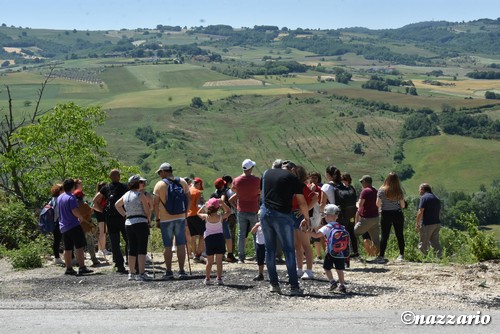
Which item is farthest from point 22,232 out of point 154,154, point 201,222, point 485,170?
point 154,154

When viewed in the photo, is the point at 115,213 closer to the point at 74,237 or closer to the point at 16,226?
the point at 74,237

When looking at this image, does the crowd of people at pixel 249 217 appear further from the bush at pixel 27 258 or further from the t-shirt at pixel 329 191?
the bush at pixel 27 258

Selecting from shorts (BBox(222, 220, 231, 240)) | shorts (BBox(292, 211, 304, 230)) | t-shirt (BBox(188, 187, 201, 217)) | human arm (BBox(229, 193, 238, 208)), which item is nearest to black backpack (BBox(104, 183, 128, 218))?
t-shirt (BBox(188, 187, 201, 217))

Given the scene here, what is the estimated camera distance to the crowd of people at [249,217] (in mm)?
10172

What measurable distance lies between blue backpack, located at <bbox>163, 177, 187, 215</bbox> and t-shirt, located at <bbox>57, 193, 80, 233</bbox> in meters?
1.84

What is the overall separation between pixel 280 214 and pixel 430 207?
477 cm

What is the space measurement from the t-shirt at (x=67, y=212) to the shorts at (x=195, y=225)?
2038 mm

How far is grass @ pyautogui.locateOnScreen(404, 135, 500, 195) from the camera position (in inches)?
4284

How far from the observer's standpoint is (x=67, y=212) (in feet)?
40.8

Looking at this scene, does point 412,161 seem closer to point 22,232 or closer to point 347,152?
point 347,152

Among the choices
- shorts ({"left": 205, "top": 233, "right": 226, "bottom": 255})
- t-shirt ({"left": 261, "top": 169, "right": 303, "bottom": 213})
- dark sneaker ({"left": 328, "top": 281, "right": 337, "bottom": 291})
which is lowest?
dark sneaker ({"left": 328, "top": 281, "right": 337, "bottom": 291})

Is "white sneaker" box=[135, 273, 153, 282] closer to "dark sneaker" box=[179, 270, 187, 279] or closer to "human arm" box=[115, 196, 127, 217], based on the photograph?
"dark sneaker" box=[179, 270, 187, 279]

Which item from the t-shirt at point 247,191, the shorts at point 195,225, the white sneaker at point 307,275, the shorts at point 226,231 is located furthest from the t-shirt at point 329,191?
the shorts at point 195,225

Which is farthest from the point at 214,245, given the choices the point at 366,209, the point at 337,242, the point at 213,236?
the point at 366,209
